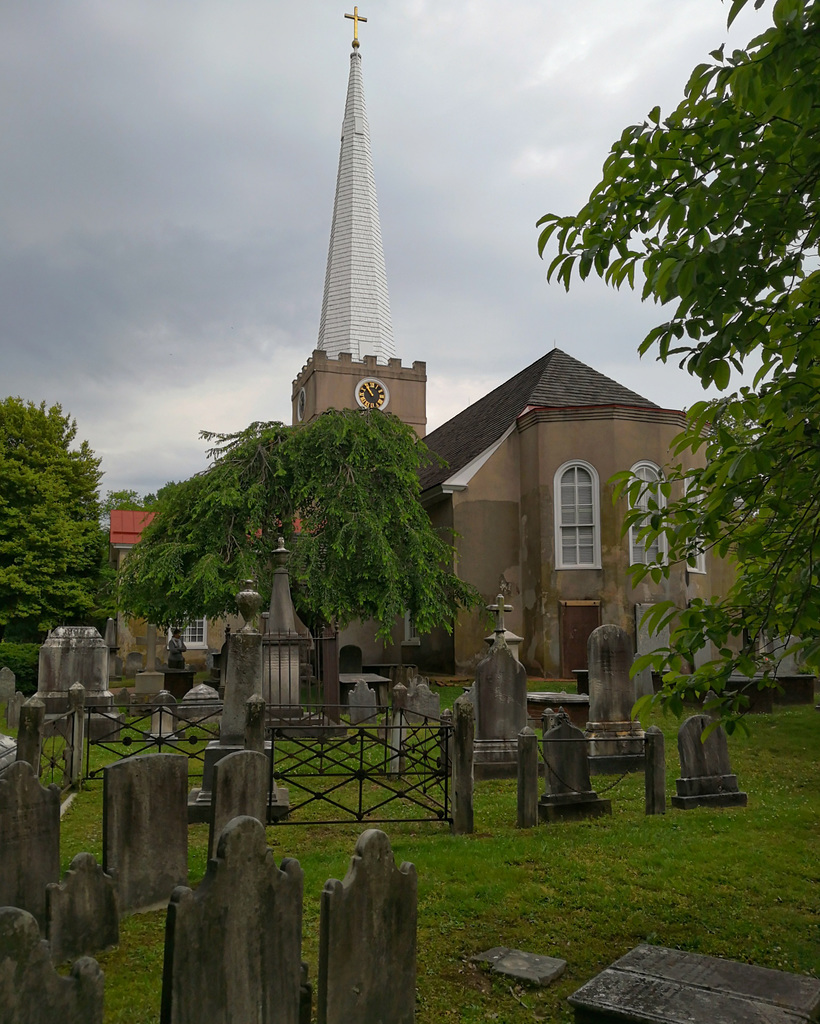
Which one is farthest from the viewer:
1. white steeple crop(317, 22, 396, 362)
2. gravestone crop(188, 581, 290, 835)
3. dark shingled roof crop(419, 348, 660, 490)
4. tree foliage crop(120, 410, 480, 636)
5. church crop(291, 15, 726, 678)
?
white steeple crop(317, 22, 396, 362)

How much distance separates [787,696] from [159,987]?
640 inches

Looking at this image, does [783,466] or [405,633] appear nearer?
[783,466]

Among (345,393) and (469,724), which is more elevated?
(345,393)

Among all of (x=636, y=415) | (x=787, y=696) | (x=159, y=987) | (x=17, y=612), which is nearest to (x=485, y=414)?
(x=636, y=415)

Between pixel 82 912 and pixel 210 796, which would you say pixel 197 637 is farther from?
pixel 82 912

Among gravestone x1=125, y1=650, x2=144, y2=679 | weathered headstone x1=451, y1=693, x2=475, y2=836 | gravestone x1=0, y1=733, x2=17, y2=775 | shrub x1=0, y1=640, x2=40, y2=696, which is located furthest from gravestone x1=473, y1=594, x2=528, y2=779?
gravestone x1=125, y1=650, x2=144, y2=679

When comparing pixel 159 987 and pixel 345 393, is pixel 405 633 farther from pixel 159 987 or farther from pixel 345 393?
pixel 159 987

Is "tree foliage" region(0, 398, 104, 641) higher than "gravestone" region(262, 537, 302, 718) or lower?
higher

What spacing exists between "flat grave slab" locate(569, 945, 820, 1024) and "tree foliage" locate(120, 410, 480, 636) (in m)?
16.5

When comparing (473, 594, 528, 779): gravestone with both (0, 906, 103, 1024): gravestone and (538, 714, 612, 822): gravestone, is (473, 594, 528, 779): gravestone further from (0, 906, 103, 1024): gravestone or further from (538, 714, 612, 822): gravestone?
(0, 906, 103, 1024): gravestone

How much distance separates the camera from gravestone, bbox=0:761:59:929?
577 centimetres

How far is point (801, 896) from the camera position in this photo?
6.90 m

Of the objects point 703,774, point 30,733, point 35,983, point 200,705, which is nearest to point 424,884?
point 35,983

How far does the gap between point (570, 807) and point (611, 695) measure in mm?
3683
